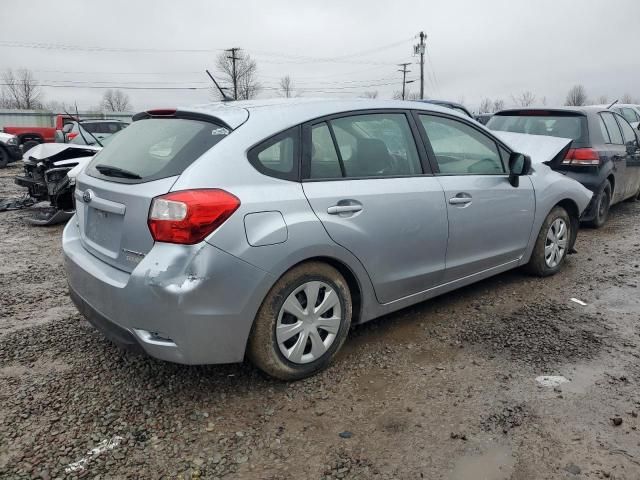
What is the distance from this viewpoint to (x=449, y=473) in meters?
2.20

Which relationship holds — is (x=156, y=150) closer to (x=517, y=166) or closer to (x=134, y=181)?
(x=134, y=181)

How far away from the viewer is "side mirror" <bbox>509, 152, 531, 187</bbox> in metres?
3.94

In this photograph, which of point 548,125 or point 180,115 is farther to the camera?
point 548,125

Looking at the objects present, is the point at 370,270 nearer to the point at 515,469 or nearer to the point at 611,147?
the point at 515,469

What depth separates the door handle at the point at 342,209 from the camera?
9.27 feet

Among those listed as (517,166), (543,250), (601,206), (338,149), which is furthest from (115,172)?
(601,206)

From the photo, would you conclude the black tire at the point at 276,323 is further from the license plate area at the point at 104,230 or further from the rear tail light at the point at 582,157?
the rear tail light at the point at 582,157

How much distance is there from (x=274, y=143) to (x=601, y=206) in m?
5.70

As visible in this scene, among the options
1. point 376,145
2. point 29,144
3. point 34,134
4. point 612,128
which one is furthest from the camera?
point 34,134

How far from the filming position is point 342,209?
9.44 feet

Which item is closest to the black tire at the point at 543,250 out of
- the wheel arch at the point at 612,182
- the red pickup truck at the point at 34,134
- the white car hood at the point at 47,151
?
the wheel arch at the point at 612,182

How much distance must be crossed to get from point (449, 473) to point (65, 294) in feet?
11.8

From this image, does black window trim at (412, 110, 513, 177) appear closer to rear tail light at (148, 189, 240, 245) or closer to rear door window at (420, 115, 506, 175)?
rear door window at (420, 115, 506, 175)

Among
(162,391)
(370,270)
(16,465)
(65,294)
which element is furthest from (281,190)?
(65,294)
